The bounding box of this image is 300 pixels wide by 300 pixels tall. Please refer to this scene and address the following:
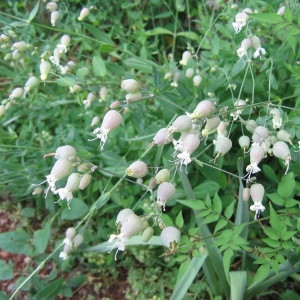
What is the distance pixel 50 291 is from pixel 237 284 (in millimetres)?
779

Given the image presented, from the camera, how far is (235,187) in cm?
192

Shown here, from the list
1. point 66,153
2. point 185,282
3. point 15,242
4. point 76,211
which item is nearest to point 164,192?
point 66,153

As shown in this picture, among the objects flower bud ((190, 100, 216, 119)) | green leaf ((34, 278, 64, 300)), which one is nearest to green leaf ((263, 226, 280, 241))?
flower bud ((190, 100, 216, 119))

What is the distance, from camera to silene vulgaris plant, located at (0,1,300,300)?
52.3 inches

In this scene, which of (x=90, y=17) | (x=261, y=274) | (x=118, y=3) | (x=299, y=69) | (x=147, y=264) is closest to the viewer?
(x=261, y=274)

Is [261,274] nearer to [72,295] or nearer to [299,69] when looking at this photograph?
[299,69]

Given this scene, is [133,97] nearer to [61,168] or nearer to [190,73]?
[61,168]

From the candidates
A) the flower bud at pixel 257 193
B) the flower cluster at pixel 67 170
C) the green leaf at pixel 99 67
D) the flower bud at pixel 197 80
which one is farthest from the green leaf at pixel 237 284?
the green leaf at pixel 99 67

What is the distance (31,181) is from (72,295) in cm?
55

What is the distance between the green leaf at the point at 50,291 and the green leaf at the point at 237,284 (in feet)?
2.39

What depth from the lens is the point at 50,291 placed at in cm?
189

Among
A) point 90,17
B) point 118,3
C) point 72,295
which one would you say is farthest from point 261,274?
point 118,3

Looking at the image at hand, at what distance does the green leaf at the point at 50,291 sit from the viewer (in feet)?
6.08

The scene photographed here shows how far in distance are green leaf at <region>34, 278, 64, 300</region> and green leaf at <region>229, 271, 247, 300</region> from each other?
2.39 ft
